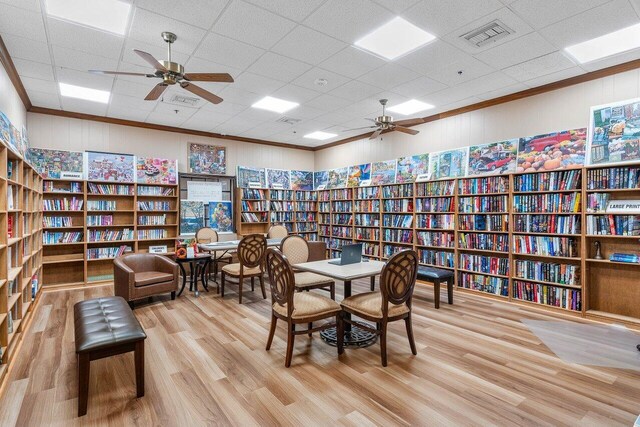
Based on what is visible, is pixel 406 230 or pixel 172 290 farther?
pixel 406 230

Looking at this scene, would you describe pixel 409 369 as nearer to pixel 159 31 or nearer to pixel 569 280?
pixel 569 280

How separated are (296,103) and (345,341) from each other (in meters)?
3.88

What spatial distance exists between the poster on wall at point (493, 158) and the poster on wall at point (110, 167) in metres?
6.25

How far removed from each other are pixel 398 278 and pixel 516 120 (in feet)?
12.2

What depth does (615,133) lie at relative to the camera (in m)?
Result: 3.98

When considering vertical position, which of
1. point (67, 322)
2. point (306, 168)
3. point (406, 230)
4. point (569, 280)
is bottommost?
point (67, 322)

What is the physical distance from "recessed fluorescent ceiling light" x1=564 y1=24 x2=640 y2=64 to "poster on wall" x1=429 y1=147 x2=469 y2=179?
77.4 inches

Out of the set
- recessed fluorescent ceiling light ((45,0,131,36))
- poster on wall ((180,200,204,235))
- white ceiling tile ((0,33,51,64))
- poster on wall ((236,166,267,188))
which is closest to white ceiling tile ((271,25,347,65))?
recessed fluorescent ceiling light ((45,0,131,36))

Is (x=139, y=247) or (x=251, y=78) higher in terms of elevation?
(x=251, y=78)

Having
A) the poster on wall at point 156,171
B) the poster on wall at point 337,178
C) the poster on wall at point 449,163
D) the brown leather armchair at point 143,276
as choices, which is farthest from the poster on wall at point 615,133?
the poster on wall at point 156,171

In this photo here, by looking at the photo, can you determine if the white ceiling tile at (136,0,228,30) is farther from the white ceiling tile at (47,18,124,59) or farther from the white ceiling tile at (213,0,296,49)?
the white ceiling tile at (47,18,124,59)

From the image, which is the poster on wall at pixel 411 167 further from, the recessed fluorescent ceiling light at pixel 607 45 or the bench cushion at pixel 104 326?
the bench cushion at pixel 104 326

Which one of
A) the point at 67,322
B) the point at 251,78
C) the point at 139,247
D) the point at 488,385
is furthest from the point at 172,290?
the point at 488,385

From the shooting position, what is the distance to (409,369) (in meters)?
2.82
